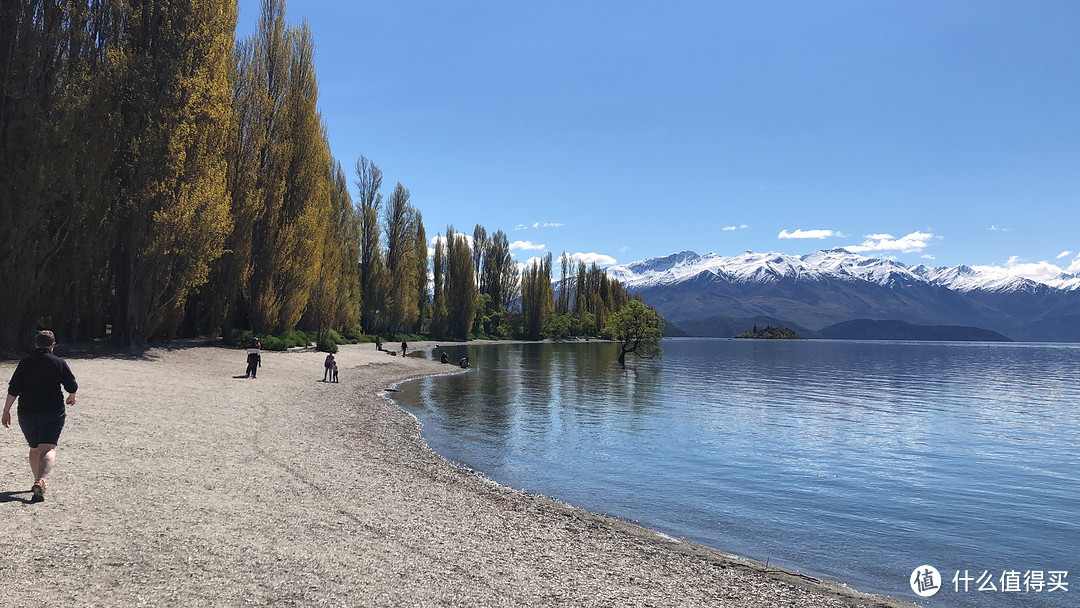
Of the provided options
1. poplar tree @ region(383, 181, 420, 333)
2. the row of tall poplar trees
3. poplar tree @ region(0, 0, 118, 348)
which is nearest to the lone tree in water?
poplar tree @ region(383, 181, 420, 333)

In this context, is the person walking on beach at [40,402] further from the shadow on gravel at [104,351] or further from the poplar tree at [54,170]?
the poplar tree at [54,170]

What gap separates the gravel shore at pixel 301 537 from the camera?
7.64m

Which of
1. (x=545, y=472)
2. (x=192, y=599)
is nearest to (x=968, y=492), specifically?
(x=545, y=472)

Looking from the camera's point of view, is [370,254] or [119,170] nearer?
[119,170]

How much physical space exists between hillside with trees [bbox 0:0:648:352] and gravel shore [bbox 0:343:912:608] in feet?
57.0

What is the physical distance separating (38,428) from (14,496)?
1228mm

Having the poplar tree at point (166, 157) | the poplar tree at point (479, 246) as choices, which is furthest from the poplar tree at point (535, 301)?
the poplar tree at point (166, 157)

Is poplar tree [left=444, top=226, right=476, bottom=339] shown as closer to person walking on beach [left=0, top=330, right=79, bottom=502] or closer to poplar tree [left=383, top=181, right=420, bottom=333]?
poplar tree [left=383, top=181, right=420, bottom=333]

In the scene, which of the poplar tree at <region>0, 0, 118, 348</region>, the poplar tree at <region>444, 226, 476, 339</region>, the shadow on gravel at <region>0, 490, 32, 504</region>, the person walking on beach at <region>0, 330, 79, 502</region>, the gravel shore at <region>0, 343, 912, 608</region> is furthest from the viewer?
the poplar tree at <region>444, 226, 476, 339</region>

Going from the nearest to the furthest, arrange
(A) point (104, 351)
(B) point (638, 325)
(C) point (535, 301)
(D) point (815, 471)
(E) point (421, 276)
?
(D) point (815, 471) → (A) point (104, 351) → (B) point (638, 325) → (E) point (421, 276) → (C) point (535, 301)

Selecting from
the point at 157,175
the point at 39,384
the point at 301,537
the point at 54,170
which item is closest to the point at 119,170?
the point at 157,175

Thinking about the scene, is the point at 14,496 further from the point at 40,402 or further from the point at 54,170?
the point at 54,170

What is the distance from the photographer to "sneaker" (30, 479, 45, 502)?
9.62 metres

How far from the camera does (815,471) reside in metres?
20.1
